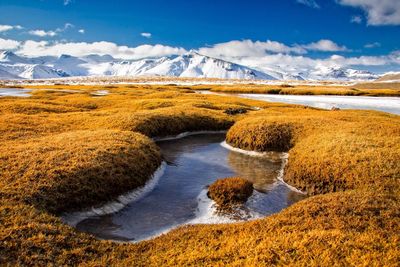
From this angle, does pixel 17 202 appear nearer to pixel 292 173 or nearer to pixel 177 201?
pixel 177 201

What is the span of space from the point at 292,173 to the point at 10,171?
18766 mm

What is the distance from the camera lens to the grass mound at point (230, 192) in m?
21.3

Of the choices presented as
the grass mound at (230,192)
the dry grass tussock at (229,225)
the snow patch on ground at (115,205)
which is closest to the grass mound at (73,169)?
the dry grass tussock at (229,225)

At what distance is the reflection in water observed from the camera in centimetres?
1808

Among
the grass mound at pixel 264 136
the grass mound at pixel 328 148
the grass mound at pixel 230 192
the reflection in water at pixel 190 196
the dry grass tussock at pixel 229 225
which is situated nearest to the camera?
the dry grass tussock at pixel 229 225

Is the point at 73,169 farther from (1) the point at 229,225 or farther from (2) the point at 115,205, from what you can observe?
(1) the point at 229,225

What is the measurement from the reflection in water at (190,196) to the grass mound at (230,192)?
468 mm

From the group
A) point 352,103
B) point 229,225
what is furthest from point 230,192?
point 352,103

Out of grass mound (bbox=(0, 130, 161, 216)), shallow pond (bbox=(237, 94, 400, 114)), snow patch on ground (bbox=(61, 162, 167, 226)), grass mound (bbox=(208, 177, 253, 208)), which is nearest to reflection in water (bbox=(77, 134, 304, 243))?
snow patch on ground (bbox=(61, 162, 167, 226))

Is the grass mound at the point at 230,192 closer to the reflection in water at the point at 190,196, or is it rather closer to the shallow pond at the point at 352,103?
the reflection in water at the point at 190,196

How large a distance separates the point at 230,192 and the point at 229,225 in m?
5.91

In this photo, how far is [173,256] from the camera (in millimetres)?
12922

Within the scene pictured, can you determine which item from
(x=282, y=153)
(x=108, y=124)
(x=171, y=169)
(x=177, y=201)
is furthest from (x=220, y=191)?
(x=108, y=124)

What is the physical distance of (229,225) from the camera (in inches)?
620
